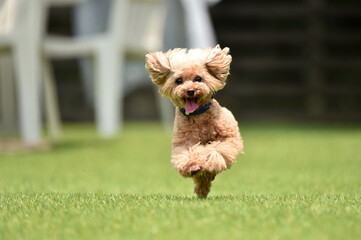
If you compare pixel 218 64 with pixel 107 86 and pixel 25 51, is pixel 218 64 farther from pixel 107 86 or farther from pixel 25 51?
pixel 107 86

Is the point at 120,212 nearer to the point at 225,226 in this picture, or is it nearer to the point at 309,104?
the point at 225,226

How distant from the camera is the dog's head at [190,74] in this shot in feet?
5.07

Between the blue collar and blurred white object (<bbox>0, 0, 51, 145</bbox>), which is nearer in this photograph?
the blue collar

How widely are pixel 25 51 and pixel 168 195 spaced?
187cm

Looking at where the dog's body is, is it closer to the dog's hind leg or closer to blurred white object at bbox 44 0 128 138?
the dog's hind leg

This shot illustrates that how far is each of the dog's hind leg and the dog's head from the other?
0.18 metres

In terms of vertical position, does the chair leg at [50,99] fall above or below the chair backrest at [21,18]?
below

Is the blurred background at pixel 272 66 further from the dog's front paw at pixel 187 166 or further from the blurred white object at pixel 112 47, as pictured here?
the dog's front paw at pixel 187 166

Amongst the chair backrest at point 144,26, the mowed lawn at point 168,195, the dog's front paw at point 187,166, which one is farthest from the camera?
the chair backrest at point 144,26

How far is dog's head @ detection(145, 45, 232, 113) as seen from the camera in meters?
1.54

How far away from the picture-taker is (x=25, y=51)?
336 centimetres

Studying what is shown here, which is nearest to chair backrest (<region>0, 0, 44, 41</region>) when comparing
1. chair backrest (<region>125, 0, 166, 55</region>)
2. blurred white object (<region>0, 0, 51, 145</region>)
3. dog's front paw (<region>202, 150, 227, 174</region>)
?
blurred white object (<region>0, 0, 51, 145</region>)

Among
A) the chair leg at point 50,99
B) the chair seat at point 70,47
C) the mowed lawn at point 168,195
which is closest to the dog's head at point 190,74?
the mowed lawn at point 168,195

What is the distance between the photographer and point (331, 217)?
1.29 metres
